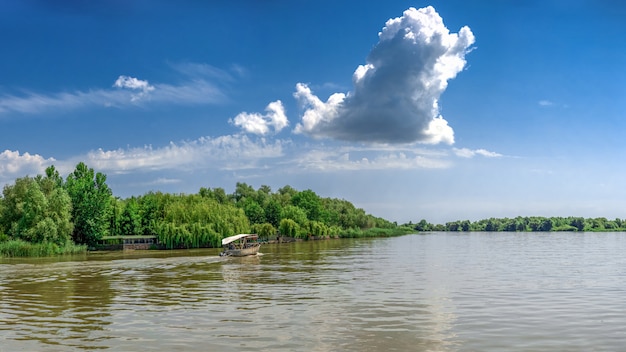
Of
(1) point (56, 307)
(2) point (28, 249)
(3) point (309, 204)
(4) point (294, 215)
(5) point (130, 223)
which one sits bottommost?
(1) point (56, 307)

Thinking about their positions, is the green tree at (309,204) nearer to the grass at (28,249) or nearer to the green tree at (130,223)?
the green tree at (130,223)

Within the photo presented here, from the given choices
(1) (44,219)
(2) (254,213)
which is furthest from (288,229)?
(1) (44,219)

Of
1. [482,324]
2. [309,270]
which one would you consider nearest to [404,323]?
[482,324]

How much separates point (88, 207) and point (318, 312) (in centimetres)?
8539

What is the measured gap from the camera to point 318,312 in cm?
2477

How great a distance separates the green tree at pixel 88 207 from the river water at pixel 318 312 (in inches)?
2238

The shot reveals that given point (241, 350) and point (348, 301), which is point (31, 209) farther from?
point (241, 350)

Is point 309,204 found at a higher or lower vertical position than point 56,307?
higher

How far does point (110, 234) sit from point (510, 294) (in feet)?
336

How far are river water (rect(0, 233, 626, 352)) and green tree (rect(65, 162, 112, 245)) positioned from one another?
187 feet

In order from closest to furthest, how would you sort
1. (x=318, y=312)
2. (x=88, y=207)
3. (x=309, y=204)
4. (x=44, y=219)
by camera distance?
(x=318, y=312) < (x=44, y=219) < (x=88, y=207) < (x=309, y=204)

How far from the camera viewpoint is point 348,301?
1113 inches

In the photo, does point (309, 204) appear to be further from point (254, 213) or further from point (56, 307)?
point (56, 307)

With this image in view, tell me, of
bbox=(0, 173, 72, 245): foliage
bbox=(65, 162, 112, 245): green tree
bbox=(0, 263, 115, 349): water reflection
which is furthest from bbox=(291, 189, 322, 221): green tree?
bbox=(0, 263, 115, 349): water reflection
